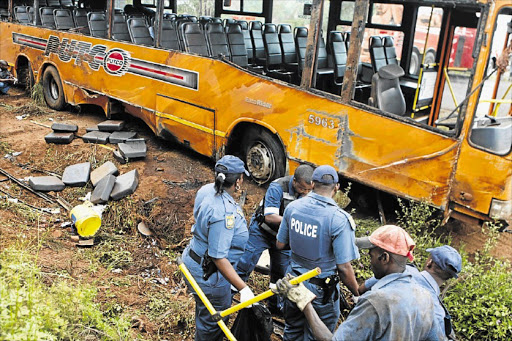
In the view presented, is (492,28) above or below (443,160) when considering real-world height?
above

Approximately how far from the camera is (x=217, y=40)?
7988 millimetres

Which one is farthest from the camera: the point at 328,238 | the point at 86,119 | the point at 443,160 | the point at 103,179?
the point at 86,119

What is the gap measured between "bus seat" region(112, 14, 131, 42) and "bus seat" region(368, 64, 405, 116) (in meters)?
4.41

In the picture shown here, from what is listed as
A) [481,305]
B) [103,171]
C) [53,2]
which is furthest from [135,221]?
[53,2]

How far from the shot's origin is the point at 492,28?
14.3 feet

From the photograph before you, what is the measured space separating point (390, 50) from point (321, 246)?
232 inches

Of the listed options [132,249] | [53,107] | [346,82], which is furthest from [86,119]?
[346,82]

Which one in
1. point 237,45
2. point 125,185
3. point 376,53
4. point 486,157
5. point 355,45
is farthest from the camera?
point 237,45

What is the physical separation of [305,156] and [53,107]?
251 inches

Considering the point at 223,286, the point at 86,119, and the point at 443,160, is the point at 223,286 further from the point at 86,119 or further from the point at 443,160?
the point at 86,119

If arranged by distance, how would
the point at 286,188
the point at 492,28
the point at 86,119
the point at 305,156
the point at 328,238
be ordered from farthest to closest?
the point at 86,119 < the point at 305,156 < the point at 492,28 < the point at 286,188 < the point at 328,238

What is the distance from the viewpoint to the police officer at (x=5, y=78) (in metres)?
10.5

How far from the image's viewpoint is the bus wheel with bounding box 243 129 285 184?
625cm

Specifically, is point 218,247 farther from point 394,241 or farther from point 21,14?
point 21,14
